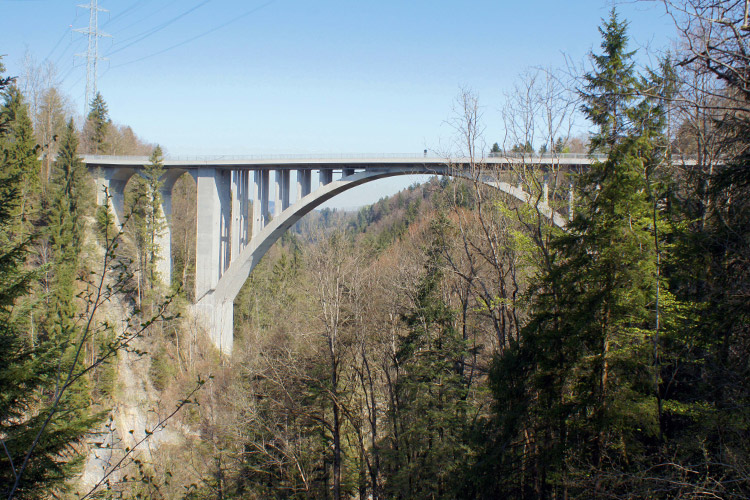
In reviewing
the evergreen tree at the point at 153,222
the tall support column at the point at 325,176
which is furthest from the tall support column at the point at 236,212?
the tall support column at the point at 325,176

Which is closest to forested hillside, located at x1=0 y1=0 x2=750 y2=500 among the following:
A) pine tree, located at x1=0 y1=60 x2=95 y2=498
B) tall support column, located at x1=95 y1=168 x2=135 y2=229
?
pine tree, located at x1=0 y1=60 x2=95 y2=498

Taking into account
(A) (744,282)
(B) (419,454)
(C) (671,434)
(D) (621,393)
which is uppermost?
(A) (744,282)

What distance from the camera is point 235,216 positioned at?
21984 mm

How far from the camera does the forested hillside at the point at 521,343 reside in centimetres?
411

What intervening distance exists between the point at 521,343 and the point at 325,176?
47.6 ft

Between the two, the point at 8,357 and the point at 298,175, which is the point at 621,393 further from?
the point at 298,175

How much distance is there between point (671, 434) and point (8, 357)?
7.65 meters

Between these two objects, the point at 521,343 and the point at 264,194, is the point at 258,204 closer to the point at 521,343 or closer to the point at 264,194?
the point at 264,194

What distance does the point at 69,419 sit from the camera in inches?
197

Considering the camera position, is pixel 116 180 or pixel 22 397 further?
pixel 116 180

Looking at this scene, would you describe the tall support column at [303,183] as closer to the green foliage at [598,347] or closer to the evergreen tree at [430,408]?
the evergreen tree at [430,408]

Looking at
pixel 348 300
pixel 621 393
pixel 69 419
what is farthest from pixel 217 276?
pixel 621 393

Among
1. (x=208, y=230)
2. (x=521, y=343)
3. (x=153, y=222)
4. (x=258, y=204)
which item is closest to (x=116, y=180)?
(x=153, y=222)

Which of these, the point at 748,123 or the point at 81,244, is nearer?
the point at 748,123
